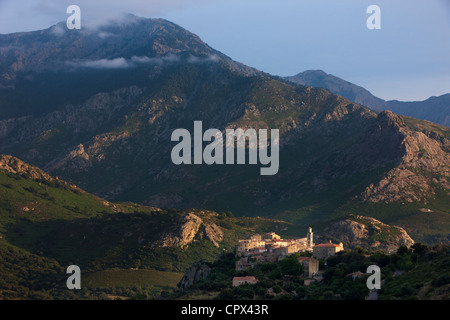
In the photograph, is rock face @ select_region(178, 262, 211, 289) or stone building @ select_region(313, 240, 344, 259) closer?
stone building @ select_region(313, 240, 344, 259)

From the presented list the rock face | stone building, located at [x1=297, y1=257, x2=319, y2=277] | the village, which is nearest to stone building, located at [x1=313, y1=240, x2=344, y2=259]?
the village

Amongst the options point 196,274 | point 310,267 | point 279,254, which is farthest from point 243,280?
point 196,274

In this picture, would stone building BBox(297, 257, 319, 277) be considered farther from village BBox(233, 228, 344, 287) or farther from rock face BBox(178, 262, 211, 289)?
rock face BBox(178, 262, 211, 289)

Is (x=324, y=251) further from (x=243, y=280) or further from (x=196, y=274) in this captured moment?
(x=196, y=274)

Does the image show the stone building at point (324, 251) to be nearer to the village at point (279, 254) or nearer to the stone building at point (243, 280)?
the village at point (279, 254)

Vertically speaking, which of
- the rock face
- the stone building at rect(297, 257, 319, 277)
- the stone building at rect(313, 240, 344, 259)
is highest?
the stone building at rect(313, 240, 344, 259)
